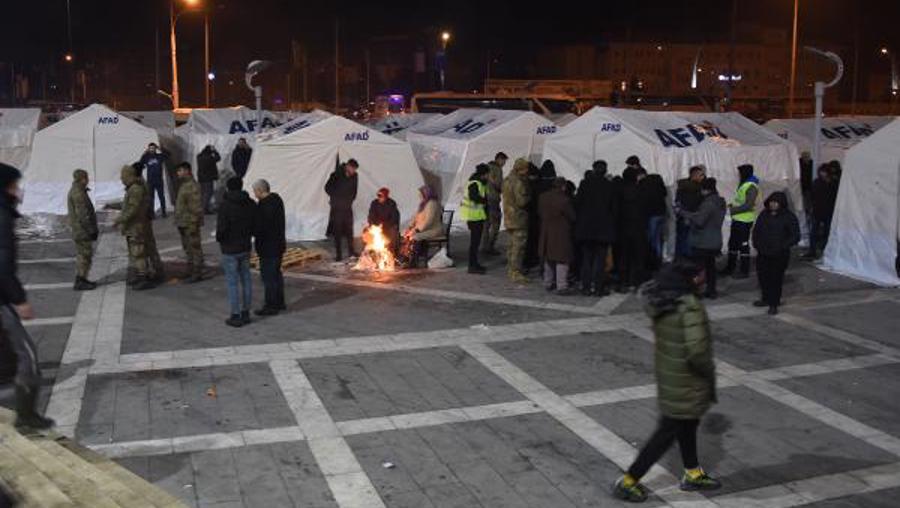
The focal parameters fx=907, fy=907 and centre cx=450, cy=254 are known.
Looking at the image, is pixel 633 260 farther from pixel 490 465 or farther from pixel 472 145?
pixel 472 145

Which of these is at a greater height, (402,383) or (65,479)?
(65,479)

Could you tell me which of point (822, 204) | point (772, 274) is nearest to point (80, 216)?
point (772, 274)

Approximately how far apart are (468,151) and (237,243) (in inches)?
Answer: 348

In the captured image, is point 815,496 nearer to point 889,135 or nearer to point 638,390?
point 638,390

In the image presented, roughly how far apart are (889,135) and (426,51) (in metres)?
56.9

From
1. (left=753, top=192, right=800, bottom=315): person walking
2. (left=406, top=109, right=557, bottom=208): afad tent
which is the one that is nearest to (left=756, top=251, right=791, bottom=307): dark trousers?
(left=753, top=192, right=800, bottom=315): person walking

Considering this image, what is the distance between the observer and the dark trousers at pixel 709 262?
1160cm

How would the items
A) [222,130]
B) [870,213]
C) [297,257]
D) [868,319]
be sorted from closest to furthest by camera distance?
[868,319]
[870,213]
[297,257]
[222,130]

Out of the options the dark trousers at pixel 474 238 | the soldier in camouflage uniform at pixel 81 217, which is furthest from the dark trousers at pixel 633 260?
the soldier in camouflage uniform at pixel 81 217

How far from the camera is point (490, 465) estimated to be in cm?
634

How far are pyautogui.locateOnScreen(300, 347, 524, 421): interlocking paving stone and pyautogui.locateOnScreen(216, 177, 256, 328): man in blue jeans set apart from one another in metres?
1.73

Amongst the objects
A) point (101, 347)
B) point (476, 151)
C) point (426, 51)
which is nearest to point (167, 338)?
point (101, 347)

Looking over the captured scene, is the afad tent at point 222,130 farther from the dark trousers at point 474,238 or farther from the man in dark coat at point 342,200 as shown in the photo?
the dark trousers at point 474,238

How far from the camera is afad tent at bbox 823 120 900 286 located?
1276 centimetres
